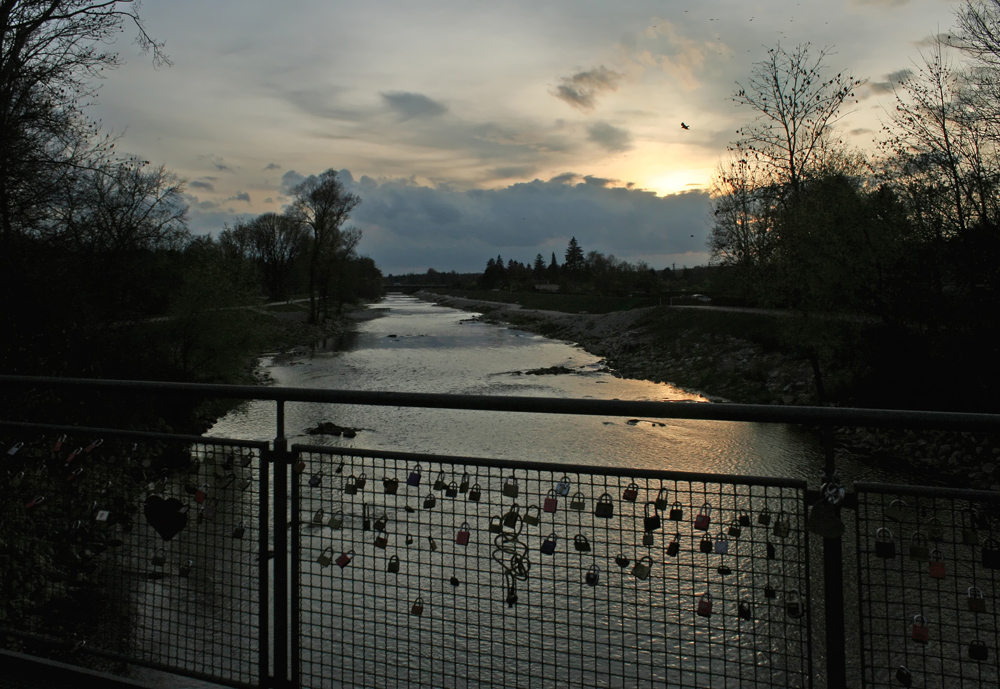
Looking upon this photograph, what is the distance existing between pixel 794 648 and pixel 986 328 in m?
11.2

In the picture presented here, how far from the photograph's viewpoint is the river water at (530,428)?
14.2 meters

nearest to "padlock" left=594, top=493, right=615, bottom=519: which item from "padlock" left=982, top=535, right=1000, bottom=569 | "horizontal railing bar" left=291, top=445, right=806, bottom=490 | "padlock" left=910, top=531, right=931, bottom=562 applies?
"horizontal railing bar" left=291, top=445, right=806, bottom=490

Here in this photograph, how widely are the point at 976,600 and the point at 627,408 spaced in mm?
1204

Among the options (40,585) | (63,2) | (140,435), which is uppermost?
(63,2)

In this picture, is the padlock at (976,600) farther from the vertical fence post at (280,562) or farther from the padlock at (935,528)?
the vertical fence post at (280,562)

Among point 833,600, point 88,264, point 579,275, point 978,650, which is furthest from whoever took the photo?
point 579,275

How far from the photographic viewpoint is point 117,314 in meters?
14.8

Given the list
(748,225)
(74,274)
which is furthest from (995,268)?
(748,225)

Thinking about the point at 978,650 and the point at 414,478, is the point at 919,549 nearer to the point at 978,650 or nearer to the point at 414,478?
the point at 978,650

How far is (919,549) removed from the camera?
6.96ft

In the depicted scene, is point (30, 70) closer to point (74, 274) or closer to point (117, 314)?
point (74, 274)

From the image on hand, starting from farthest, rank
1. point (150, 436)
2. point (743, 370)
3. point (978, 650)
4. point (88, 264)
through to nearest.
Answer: point (743, 370)
point (88, 264)
point (150, 436)
point (978, 650)

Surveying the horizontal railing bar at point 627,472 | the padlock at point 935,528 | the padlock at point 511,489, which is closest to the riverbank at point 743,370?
the padlock at point 935,528

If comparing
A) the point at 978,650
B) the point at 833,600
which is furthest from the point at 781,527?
the point at 978,650
